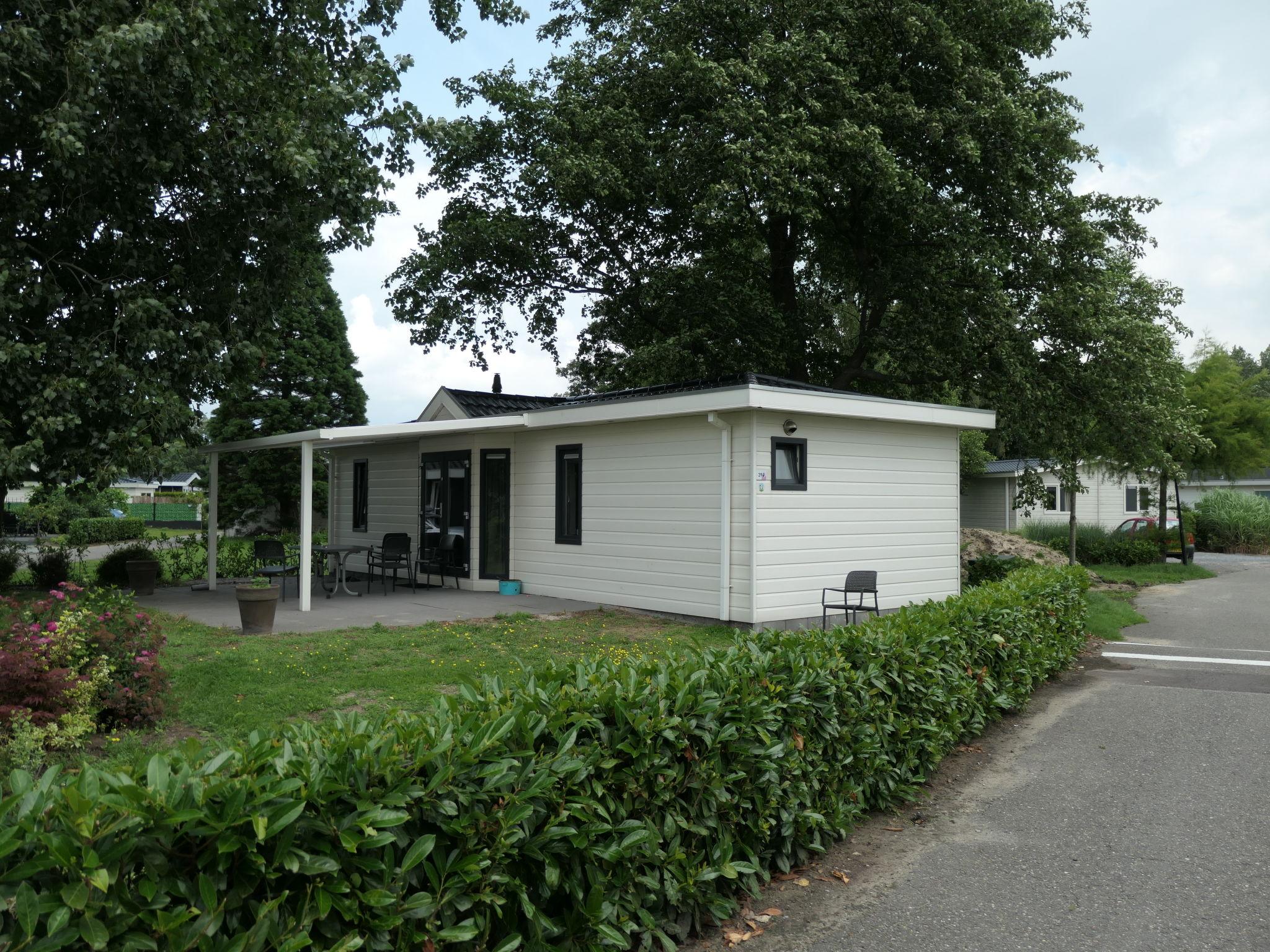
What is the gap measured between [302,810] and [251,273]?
430 inches

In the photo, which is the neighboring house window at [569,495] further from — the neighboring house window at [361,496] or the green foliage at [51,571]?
the green foliage at [51,571]

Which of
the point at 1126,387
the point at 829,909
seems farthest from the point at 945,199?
the point at 829,909

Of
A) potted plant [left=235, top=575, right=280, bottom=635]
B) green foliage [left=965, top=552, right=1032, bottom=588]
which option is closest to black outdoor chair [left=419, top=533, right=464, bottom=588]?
potted plant [left=235, top=575, right=280, bottom=635]

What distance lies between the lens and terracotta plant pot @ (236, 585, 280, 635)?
32.6 ft

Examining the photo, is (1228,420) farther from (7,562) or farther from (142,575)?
(7,562)

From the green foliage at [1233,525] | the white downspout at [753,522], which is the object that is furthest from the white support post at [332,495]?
the green foliage at [1233,525]

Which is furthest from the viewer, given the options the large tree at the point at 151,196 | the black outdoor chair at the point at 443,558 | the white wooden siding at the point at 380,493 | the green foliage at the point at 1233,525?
the green foliage at the point at 1233,525

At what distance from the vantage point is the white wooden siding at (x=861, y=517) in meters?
10.8

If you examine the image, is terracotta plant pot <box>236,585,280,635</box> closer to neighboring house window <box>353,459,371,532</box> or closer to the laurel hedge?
the laurel hedge

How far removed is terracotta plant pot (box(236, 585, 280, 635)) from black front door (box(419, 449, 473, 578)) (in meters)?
4.78

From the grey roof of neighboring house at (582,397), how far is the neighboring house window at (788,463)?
745mm

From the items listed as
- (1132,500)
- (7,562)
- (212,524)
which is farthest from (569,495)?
(1132,500)

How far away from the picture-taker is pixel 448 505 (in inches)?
599

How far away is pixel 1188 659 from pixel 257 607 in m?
9.99
